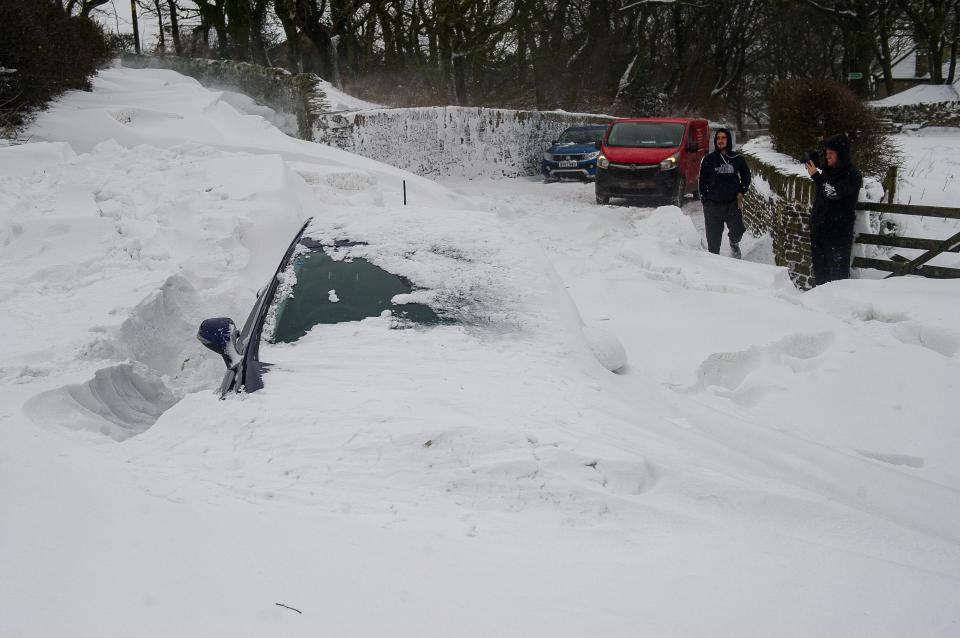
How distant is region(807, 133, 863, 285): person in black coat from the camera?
6.80 metres

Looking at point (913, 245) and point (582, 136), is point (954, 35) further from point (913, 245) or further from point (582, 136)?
point (913, 245)

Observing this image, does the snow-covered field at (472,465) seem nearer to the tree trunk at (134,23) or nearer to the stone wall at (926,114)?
the stone wall at (926,114)

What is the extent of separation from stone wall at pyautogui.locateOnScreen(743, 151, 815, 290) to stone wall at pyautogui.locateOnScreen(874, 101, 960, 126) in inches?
637

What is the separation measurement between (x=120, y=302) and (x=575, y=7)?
1304 inches

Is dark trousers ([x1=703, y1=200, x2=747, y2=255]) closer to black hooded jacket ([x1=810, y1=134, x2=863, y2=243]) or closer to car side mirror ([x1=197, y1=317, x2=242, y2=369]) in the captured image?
black hooded jacket ([x1=810, y1=134, x2=863, y2=243])

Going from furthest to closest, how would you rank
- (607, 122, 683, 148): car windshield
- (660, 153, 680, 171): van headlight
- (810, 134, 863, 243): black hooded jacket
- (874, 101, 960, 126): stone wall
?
Answer: (874, 101, 960, 126): stone wall, (607, 122, 683, 148): car windshield, (660, 153, 680, 171): van headlight, (810, 134, 863, 243): black hooded jacket

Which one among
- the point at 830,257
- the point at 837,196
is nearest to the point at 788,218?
the point at 830,257

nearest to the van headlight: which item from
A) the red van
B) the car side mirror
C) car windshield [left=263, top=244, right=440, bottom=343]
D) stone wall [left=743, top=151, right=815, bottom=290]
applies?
the red van

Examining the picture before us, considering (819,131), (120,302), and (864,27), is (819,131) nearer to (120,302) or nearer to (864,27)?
(120,302)

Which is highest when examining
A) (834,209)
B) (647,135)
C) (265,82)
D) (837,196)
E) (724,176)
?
(265,82)

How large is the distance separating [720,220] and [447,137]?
10698mm

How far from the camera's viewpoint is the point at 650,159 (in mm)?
13984

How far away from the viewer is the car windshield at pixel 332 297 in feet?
11.9

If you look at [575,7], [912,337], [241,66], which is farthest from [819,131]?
[575,7]
